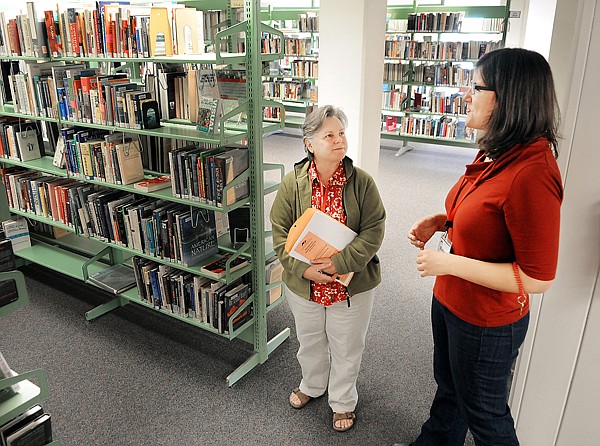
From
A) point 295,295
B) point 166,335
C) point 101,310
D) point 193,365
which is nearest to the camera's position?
point 295,295

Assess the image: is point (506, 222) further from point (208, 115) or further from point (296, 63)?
point (296, 63)

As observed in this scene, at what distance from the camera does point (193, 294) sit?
2830 millimetres

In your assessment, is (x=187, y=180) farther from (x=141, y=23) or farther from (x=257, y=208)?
(x=141, y=23)

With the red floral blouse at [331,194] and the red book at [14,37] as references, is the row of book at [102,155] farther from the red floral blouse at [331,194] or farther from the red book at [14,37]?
the red floral blouse at [331,194]

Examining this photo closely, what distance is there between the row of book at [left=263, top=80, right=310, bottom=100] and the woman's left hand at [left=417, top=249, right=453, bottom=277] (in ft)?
26.4

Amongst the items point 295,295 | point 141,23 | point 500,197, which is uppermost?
point 141,23

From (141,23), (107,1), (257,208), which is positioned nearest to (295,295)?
(257,208)

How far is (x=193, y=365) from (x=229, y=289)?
0.56 m

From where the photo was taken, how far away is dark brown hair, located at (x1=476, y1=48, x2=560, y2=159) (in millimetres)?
1312

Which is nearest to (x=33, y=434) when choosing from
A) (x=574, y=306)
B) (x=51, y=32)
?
(x=574, y=306)

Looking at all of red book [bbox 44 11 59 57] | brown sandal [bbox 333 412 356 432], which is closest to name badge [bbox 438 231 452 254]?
brown sandal [bbox 333 412 356 432]

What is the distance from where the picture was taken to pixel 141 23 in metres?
2.60

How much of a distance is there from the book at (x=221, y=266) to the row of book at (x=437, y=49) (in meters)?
6.32

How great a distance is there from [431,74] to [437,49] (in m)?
0.40
